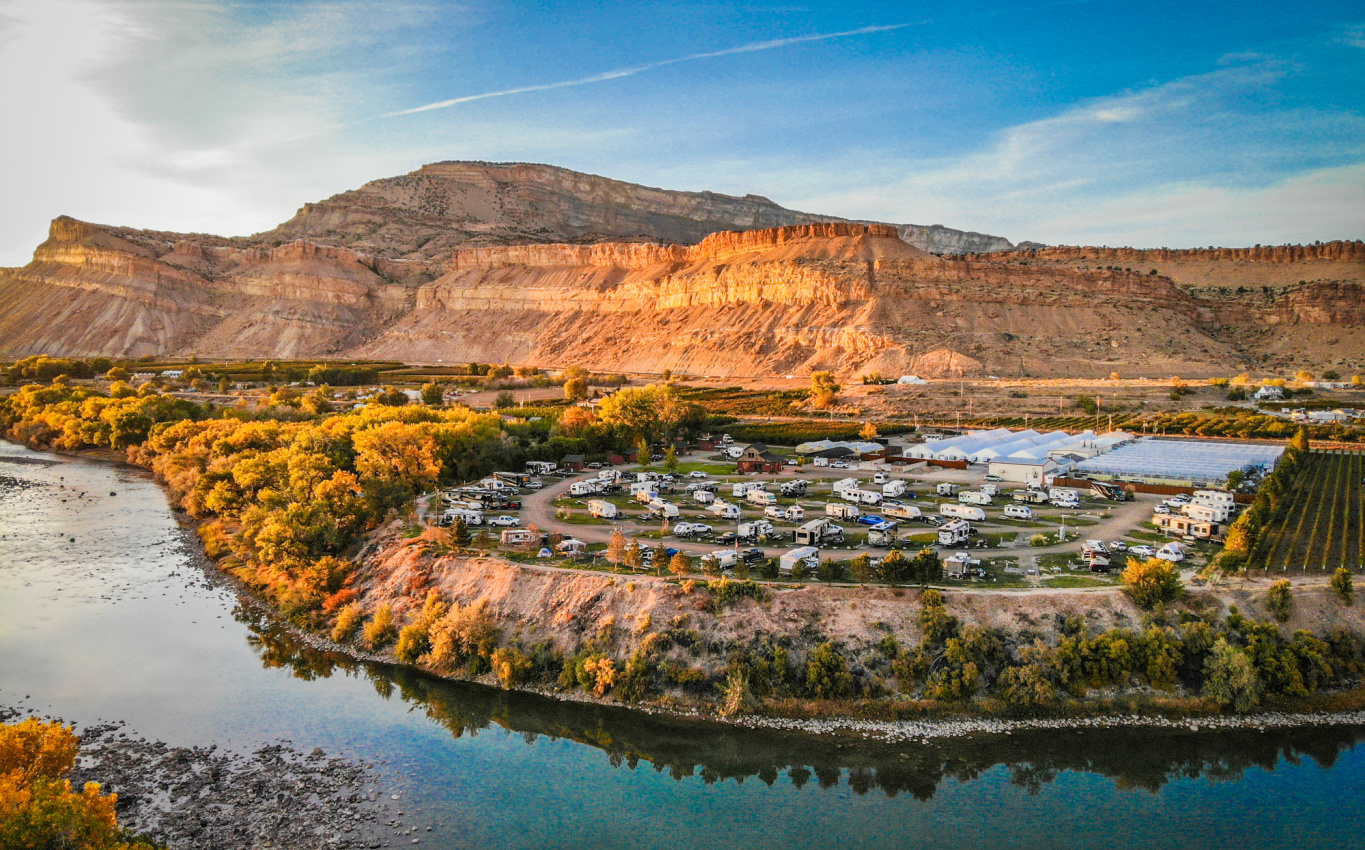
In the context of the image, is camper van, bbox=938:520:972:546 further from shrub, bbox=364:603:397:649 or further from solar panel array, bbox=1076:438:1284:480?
shrub, bbox=364:603:397:649

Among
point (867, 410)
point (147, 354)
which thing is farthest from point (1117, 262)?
point (147, 354)

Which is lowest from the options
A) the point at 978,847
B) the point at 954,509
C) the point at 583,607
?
the point at 978,847

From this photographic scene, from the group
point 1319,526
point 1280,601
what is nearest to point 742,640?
point 1280,601

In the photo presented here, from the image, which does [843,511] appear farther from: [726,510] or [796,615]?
[796,615]

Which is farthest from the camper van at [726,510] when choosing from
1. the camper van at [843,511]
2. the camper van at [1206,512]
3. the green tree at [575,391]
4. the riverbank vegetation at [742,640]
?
the green tree at [575,391]

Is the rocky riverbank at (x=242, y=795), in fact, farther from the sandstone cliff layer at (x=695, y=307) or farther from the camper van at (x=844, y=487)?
the sandstone cliff layer at (x=695, y=307)

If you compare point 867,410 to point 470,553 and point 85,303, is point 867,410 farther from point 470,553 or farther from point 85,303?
point 85,303

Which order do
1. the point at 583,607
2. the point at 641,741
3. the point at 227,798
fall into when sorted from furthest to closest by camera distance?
the point at 583,607 < the point at 641,741 < the point at 227,798
